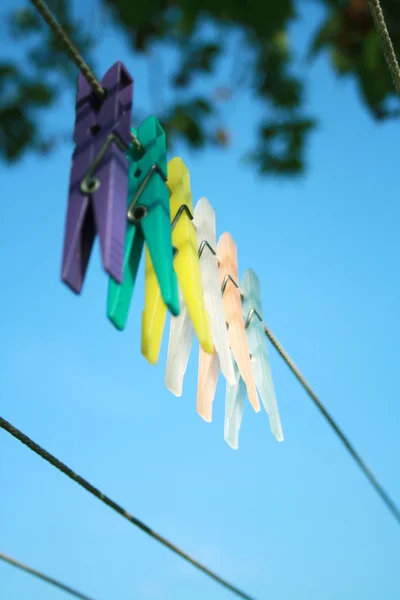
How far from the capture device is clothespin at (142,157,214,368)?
750 mm

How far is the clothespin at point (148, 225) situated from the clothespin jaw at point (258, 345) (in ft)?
1.34

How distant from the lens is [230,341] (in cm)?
103

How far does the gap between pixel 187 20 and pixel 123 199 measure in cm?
156

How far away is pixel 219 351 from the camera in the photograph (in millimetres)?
891

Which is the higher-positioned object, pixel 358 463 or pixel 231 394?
pixel 358 463

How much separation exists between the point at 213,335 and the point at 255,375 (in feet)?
0.71

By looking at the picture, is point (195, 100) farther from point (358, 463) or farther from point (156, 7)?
point (358, 463)

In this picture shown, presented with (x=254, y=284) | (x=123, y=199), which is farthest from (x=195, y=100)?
(x=123, y=199)

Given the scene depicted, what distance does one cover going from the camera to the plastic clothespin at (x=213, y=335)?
895 millimetres

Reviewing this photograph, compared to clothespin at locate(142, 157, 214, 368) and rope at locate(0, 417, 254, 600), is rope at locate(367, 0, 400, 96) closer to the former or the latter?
clothespin at locate(142, 157, 214, 368)

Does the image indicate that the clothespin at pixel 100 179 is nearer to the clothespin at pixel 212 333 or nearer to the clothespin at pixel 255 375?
the clothespin at pixel 212 333

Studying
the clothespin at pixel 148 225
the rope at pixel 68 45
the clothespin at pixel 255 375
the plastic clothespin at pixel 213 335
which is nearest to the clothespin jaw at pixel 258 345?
the clothespin at pixel 255 375

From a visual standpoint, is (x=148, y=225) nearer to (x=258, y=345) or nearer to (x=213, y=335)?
(x=213, y=335)

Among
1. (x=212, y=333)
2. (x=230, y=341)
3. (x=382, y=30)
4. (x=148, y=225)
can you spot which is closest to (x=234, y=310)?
(x=230, y=341)
